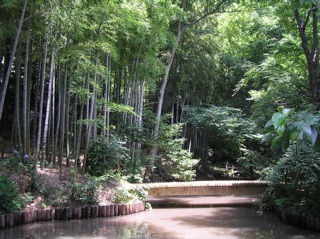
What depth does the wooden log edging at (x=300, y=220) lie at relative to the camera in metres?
4.83

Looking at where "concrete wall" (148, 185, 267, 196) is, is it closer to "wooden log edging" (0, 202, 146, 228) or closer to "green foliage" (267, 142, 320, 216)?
"wooden log edging" (0, 202, 146, 228)

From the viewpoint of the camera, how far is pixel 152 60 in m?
8.88

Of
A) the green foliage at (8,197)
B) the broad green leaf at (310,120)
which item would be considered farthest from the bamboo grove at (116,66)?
the broad green leaf at (310,120)

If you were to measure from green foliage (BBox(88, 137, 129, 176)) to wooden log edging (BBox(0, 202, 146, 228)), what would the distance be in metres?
1.45

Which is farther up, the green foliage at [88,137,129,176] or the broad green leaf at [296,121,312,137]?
the broad green leaf at [296,121,312,137]

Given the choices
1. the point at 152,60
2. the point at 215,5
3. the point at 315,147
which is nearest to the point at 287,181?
the point at 152,60

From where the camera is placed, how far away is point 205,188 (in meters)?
7.98

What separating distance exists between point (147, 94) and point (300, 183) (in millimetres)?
7911

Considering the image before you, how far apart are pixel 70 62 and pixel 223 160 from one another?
405 inches

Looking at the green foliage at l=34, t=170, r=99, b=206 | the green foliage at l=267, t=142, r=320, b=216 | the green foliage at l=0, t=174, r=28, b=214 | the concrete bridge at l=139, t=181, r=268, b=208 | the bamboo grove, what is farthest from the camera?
the concrete bridge at l=139, t=181, r=268, b=208

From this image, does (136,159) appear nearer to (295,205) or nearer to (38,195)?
(38,195)

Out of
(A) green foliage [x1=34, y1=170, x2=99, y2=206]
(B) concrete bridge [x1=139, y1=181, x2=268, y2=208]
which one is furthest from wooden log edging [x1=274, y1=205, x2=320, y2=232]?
(A) green foliage [x1=34, y1=170, x2=99, y2=206]

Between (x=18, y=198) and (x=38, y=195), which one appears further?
(x=38, y=195)

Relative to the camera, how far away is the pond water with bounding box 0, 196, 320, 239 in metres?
4.41
